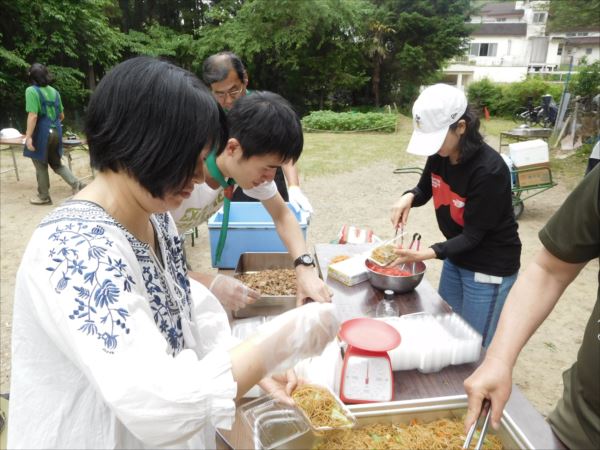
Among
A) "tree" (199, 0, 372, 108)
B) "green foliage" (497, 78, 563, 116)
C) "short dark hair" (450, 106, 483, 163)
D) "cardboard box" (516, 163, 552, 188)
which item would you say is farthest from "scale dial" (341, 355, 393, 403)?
"green foliage" (497, 78, 563, 116)

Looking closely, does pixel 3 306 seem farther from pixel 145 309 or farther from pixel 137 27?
pixel 137 27

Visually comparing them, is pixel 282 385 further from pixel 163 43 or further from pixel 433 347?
pixel 163 43

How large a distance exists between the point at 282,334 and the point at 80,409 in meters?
0.46

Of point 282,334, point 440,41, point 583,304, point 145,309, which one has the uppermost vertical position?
point 440,41

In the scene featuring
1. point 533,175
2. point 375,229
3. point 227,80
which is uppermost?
point 227,80

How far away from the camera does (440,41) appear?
20141 mm

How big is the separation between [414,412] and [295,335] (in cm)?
65

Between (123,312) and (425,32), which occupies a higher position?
(425,32)

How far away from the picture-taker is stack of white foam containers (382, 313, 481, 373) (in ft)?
5.00

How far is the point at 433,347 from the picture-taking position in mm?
1520

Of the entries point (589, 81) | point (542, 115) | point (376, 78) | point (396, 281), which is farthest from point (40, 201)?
point (376, 78)

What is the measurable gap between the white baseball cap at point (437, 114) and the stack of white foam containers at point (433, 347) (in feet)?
2.90

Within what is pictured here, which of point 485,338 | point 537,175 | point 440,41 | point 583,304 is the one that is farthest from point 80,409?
point 440,41

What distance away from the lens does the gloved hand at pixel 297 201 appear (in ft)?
9.91
